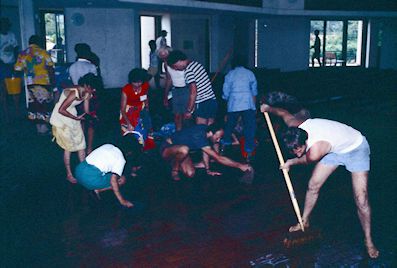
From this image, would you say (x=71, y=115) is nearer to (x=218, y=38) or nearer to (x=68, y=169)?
(x=68, y=169)

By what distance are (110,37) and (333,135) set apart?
36.8ft

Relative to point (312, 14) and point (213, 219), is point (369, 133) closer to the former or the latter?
point (213, 219)

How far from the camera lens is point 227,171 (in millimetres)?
7250

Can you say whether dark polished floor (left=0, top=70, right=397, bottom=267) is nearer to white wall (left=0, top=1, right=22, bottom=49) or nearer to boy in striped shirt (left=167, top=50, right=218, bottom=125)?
boy in striped shirt (left=167, top=50, right=218, bottom=125)

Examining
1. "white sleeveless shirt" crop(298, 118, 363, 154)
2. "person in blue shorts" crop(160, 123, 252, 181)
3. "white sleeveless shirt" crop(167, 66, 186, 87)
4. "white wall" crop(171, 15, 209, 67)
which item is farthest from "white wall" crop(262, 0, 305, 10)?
"white sleeveless shirt" crop(298, 118, 363, 154)

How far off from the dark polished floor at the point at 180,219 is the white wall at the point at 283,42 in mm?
13388

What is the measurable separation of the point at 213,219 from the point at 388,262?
75.1 inches

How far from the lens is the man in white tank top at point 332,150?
405 centimetres

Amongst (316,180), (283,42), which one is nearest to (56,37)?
(283,42)

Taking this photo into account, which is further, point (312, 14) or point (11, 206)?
point (312, 14)

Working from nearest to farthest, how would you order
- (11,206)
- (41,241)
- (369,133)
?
(41,241) < (11,206) < (369,133)

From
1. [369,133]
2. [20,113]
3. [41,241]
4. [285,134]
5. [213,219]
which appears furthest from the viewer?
[20,113]

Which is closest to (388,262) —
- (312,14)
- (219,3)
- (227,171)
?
(227,171)

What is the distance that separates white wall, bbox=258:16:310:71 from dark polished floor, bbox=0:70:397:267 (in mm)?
13388
